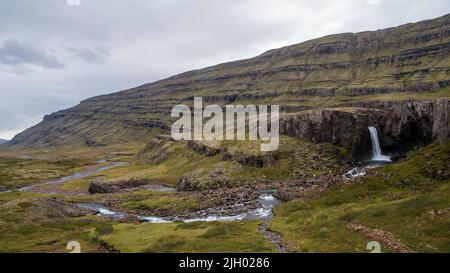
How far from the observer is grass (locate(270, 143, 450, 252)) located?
161 feet

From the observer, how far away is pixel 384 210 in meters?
60.3

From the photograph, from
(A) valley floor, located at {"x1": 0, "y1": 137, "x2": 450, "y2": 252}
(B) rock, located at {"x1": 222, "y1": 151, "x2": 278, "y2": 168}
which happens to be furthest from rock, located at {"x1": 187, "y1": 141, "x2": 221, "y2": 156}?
(B) rock, located at {"x1": 222, "y1": 151, "x2": 278, "y2": 168}

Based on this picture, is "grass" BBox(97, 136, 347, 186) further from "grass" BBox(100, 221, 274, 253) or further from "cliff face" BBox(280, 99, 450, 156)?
"grass" BBox(100, 221, 274, 253)

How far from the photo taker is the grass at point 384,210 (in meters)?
49.1

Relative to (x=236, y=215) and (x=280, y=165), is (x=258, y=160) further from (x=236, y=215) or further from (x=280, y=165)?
(x=236, y=215)

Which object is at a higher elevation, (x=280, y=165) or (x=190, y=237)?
(x=280, y=165)

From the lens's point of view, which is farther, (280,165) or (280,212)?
(280,165)

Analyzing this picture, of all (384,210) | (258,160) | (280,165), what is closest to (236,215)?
(384,210)

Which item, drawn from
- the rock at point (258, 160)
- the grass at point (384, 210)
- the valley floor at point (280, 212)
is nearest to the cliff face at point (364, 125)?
the valley floor at point (280, 212)

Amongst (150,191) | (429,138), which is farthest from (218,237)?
(429,138)

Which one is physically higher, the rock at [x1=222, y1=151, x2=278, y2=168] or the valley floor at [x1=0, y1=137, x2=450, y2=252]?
the rock at [x1=222, y1=151, x2=278, y2=168]

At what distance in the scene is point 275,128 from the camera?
153 meters

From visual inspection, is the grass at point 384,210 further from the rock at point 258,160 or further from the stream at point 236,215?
the rock at point 258,160
